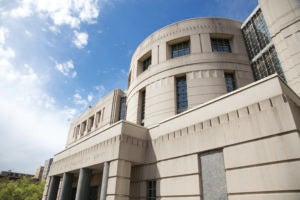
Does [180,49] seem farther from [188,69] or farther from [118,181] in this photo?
[118,181]

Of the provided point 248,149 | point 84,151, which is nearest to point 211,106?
point 248,149

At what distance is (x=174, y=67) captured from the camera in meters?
18.1

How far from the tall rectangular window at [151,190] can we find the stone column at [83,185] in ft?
14.0

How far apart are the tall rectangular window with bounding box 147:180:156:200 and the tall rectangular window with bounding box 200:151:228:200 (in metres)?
3.39

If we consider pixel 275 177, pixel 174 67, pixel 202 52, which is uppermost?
pixel 202 52

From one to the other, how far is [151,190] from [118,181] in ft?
7.37

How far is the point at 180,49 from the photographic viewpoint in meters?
19.9

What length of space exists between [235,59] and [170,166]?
1191cm

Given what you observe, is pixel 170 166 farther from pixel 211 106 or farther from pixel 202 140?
pixel 211 106

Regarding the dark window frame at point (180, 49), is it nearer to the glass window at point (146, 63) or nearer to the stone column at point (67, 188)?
the glass window at point (146, 63)

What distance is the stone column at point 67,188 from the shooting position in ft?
50.0

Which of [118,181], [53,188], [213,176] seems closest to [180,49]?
[213,176]

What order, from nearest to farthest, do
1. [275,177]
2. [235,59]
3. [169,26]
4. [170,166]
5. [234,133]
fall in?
1. [275,177]
2. [234,133]
3. [170,166]
4. [235,59]
5. [169,26]

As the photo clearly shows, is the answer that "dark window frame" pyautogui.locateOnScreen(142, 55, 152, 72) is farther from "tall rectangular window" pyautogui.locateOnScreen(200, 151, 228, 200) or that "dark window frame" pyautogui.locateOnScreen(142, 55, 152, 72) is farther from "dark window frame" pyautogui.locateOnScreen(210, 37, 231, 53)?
"tall rectangular window" pyautogui.locateOnScreen(200, 151, 228, 200)
